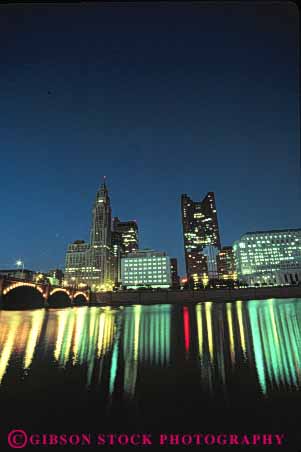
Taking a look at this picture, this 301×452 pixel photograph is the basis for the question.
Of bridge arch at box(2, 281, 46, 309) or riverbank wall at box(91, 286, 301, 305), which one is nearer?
bridge arch at box(2, 281, 46, 309)

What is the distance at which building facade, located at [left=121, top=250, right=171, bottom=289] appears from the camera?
190 metres

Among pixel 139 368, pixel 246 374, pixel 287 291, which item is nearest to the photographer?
pixel 246 374

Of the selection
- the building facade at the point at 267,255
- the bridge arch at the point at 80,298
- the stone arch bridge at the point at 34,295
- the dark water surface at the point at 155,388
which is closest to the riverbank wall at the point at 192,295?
the bridge arch at the point at 80,298

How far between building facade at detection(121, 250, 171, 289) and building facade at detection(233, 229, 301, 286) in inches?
2358

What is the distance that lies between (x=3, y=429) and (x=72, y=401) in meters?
2.28

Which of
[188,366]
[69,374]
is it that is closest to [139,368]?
[188,366]

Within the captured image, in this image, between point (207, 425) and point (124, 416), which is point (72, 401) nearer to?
point (124, 416)

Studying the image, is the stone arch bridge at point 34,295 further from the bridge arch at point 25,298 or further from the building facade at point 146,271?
the building facade at point 146,271

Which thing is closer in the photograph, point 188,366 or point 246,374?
point 246,374

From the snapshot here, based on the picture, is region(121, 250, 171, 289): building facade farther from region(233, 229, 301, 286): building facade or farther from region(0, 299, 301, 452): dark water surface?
region(0, 299, 301, 452): dark water surface

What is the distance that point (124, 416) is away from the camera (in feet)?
26.2

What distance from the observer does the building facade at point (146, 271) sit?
190m

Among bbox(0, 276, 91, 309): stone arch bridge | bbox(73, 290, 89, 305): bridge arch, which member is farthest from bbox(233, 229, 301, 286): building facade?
bbox(0, 276, 91, 309): stone arch bridge

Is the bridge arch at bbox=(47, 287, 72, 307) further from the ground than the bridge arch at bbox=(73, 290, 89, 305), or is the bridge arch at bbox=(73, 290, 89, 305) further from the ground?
the bridge arch at bbox=(73, 290, 89, 305)
